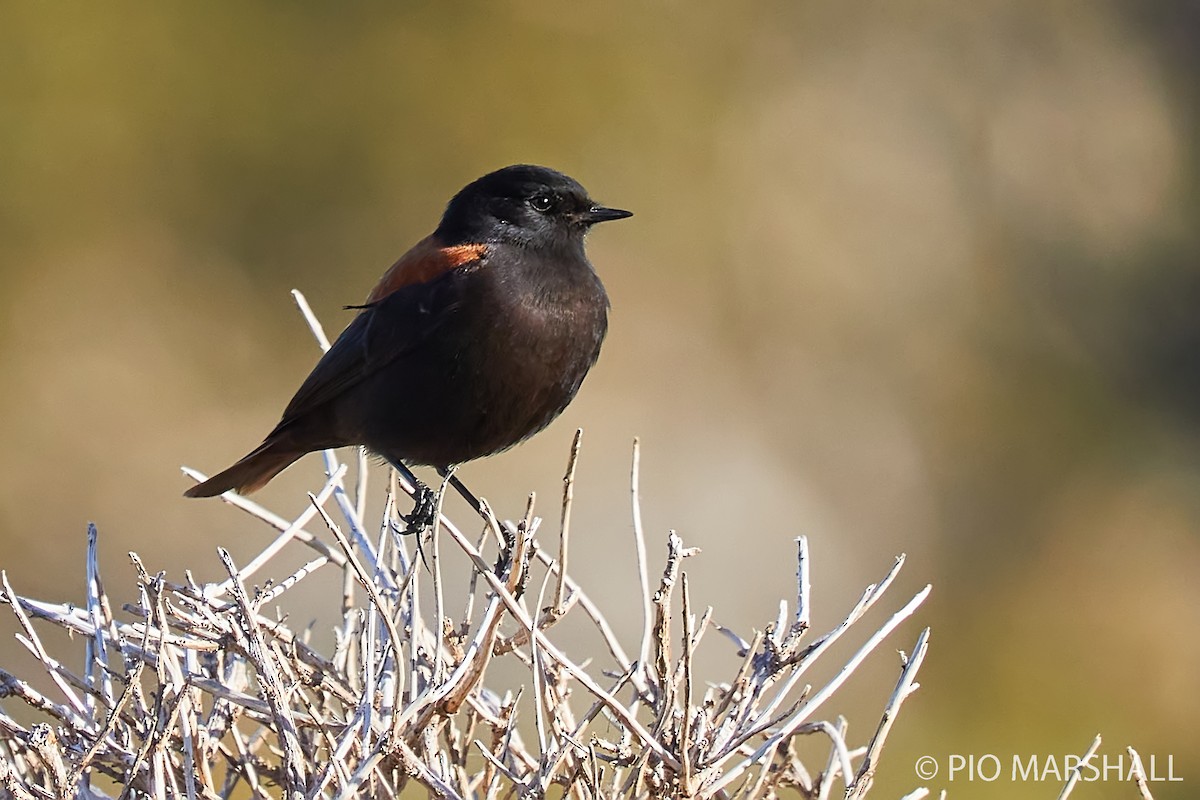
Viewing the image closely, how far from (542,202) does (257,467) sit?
1184 mm

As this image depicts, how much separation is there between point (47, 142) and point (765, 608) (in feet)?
16.9

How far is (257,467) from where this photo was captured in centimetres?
432

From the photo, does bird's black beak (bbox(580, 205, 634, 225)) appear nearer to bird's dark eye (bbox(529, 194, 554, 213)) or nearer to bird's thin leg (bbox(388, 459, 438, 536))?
bird's dark eye (bbox(529, 194, 554, 213))

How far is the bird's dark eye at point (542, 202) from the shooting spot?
4.04m

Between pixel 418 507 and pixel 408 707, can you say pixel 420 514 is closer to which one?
pixel 418 507

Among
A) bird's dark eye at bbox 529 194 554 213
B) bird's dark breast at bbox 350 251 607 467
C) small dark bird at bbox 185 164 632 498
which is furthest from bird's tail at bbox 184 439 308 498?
bird's dark eye at bbox 529 194 554 213

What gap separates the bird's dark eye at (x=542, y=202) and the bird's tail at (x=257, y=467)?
1.02 metres

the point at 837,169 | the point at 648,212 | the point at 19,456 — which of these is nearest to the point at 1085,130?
the point at 837,169

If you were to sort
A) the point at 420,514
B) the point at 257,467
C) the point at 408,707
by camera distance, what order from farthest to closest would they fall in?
the point at 257,467 → the point at 420,514 → the point at 408,707

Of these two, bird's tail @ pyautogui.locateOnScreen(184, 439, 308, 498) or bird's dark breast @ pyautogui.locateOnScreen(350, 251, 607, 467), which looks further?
bird's tail @ pyautogui.locateOnScreen(184, 439, 308, 498)

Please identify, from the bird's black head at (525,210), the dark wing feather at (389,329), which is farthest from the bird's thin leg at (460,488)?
the bird's black head at (525,210)

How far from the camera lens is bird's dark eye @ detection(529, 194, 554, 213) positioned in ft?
13.2

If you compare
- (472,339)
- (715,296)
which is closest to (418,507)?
(472,339)

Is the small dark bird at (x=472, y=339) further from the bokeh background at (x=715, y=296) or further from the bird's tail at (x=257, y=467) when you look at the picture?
the bokeh background at (x=715, y=296)
